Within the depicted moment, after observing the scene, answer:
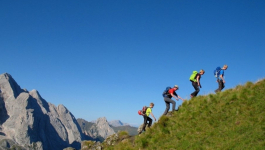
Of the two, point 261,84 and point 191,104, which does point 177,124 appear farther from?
point 261,84

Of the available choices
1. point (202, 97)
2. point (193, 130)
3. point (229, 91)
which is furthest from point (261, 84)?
point (193, 130)

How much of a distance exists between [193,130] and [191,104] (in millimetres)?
3900

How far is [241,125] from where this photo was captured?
12.0 m

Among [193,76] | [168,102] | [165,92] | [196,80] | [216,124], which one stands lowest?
[216,124]

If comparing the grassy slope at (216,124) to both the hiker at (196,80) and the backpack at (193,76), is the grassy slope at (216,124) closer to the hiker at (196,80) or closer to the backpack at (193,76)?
the hiker at (196,80)

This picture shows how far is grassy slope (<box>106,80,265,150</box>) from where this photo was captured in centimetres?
1111

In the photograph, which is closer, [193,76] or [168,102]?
[168,102]

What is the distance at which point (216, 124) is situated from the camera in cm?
1311

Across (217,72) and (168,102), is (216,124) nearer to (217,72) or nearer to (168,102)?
(168,102)

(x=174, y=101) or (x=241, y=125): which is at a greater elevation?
(x=174, y=101)

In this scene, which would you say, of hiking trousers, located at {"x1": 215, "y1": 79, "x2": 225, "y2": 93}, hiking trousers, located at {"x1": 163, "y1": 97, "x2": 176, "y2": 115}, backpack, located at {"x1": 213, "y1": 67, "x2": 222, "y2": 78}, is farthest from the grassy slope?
backpack, located at {"x1": 213, "y1": 67, "x2": 222, "y2": 78}

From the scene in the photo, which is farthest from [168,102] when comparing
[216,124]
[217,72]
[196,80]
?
[217,72]

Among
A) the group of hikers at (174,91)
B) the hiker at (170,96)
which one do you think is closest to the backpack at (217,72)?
the group of hikers at (174,91)

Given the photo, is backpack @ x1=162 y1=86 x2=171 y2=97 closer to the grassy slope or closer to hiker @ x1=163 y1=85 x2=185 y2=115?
hiker @ x1=163 y1=85 x2=185 y2=115
